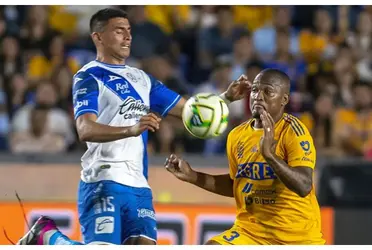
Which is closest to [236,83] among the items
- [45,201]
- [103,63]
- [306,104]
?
[103,63]

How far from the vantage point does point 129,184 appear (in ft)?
21.8

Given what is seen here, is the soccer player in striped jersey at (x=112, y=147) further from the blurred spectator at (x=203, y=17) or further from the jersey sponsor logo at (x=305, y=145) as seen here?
the blurred spectator at (x=203, y=17)

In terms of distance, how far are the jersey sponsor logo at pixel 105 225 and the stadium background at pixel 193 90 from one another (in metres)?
2.22

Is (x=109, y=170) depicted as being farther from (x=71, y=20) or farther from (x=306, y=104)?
(x=71, y=20)

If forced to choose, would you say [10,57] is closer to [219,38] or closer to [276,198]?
[219,38]

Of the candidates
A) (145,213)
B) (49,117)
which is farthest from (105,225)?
(49,117)

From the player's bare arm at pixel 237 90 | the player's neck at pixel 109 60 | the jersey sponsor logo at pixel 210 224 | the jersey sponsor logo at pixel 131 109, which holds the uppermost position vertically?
the player's neck at pixel 109 60

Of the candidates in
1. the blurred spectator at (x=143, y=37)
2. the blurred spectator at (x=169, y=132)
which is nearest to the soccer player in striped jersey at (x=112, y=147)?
the blurred spectator at (x=169, y=132)

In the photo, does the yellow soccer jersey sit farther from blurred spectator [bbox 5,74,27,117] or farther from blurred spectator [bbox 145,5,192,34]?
blurred spectator [bbox 145,5,192,34]

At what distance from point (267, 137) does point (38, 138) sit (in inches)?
213

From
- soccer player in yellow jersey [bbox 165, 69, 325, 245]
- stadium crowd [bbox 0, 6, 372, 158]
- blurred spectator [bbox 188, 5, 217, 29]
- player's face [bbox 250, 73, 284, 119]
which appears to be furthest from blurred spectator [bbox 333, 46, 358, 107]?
player's face [bbox 250, 73, 284, 119]

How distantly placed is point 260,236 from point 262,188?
0.36 m

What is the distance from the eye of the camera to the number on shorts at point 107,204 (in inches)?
257

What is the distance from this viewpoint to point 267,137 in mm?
6066
